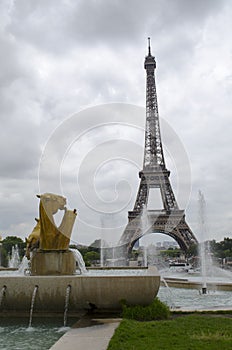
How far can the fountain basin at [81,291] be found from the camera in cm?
972

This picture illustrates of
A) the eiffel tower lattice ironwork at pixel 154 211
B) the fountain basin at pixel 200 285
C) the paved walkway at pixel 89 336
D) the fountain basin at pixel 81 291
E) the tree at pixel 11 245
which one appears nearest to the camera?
the paved walkway at pixel 89 336

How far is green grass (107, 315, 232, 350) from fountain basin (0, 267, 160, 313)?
124 cm

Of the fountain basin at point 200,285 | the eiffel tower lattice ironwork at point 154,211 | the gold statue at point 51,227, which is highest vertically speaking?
the eiffel tower lattice ironwork at point 154,211

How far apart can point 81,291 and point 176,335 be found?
125 inches

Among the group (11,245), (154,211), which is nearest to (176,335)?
(154,211)

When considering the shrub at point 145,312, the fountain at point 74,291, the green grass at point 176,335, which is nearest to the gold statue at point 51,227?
the fountain at point 74,291

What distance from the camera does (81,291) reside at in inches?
387

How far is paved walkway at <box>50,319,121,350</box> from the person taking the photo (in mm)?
6555

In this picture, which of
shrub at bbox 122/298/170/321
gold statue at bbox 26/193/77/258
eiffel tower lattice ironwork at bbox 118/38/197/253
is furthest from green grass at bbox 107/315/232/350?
eiffel tower lattice ironwork at bbox 118/38/197/253

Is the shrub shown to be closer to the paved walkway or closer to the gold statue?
the paved walkway

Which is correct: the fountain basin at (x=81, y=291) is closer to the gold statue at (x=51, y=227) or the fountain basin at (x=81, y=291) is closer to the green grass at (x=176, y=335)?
the green grass at (x=176, y=335)

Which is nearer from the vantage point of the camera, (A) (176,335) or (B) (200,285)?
(A) (176,335)

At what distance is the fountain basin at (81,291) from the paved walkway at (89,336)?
96 centimetres

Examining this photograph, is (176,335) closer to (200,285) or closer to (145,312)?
(145,312)
